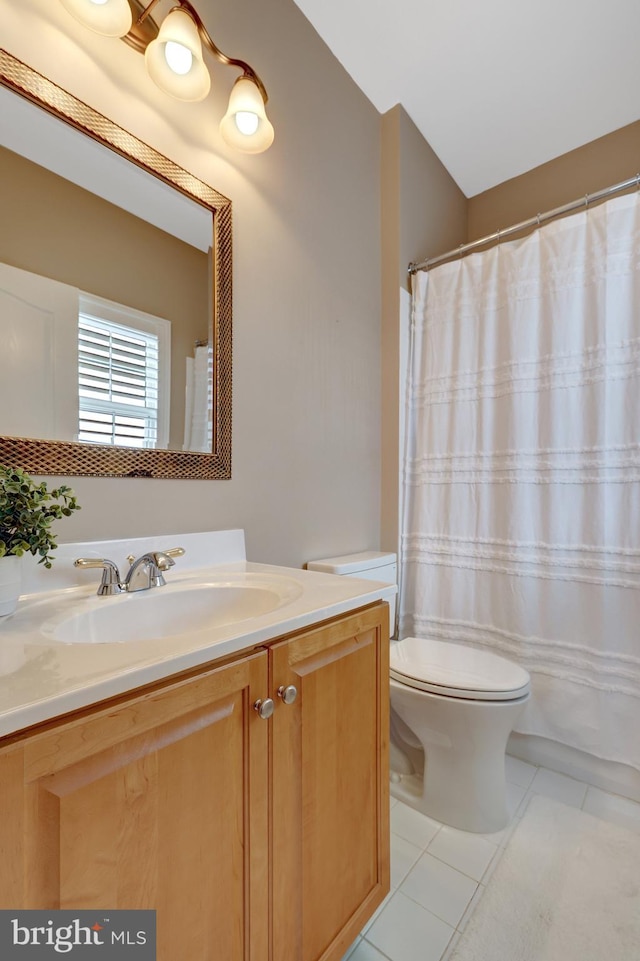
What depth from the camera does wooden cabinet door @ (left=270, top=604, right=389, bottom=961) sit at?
67 centimetres

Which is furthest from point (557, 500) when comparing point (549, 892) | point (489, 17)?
point (489, 17)

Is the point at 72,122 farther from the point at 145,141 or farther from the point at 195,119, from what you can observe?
the point at 195,119

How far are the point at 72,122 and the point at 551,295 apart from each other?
5.03 ft

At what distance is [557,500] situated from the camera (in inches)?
59.1

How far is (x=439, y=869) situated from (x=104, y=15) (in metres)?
2.20

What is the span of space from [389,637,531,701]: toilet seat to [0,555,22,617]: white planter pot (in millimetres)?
1059

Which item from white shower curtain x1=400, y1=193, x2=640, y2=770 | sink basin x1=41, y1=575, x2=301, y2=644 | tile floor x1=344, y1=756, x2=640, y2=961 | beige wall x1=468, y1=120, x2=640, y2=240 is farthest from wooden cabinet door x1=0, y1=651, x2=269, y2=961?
beige wall x1=468, y1=120, x2=640, y2=240

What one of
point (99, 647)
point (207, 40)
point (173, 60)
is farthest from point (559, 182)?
point (99, 647)

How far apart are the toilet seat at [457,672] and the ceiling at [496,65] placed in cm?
222

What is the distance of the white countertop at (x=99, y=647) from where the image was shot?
43 centimetres

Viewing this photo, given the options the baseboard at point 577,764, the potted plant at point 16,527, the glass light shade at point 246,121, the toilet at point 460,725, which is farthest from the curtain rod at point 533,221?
the baseboard at point 577,764

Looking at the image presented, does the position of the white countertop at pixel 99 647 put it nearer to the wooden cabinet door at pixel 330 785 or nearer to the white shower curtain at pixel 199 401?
the wooden cabinet door at pixel 330 785

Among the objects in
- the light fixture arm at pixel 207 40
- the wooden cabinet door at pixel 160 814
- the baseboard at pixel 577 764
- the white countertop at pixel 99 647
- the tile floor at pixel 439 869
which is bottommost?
the tile floor at pixel 439 869

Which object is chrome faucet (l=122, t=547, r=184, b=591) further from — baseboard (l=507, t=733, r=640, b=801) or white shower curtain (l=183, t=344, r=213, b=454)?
baseboard (l=507, t=733, r=640, b=801)
